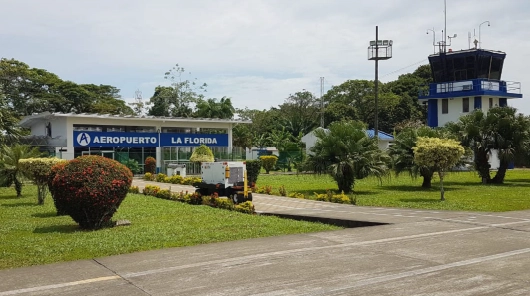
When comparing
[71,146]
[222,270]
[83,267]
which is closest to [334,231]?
[222,270]

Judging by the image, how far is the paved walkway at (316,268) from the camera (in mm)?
6152

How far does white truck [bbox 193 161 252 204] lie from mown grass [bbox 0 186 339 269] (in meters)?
1.82

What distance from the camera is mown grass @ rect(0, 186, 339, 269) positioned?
337 inches

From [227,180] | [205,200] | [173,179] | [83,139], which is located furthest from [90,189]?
[83,139]

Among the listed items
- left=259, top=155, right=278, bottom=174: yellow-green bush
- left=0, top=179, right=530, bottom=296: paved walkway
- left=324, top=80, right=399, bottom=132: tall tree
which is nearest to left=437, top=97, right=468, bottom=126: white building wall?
left=259, top=155, right=278, bottom=174: yellow-green bush

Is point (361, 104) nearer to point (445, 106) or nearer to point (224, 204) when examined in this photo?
point (445, 106)

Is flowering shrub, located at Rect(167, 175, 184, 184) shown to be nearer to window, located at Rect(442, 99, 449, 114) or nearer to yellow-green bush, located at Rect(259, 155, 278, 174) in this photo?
yellow-green bush, located at Rect(259, 155, 278, 174)

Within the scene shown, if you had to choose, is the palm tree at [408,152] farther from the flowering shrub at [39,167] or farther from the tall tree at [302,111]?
the tall tree at [302,111]

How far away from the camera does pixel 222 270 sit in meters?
7.09

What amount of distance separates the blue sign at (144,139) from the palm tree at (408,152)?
19.5 metres

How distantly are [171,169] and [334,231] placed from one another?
23.0m

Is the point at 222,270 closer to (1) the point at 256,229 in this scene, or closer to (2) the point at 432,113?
(1) the point at 256,229

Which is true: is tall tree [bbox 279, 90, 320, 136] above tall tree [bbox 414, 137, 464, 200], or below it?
above

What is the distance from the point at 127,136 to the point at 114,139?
3.19 feet
